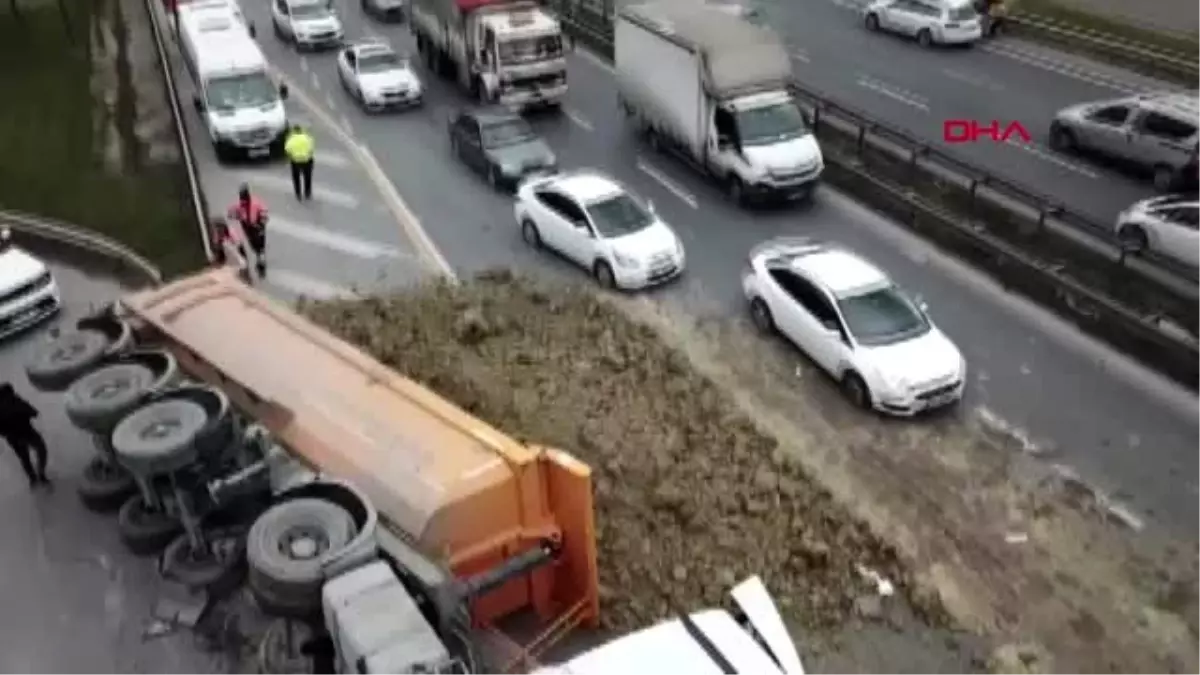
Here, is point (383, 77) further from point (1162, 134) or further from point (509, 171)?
point (1162, 134)

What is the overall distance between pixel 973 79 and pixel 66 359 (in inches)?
957

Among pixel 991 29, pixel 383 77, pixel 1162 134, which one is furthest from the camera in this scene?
pixel 991 29

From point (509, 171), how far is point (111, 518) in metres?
12.4

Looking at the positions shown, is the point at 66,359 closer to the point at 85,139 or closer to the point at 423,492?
the point at 423,492

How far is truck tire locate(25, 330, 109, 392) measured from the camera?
→ 15.5m

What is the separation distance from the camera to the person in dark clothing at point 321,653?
11578 mm

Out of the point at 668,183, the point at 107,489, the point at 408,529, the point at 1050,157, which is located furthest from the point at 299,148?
the point at 1050,157

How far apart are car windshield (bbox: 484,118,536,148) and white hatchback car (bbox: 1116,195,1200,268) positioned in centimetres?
1213

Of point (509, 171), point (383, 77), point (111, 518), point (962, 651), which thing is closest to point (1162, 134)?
point (509, 171)

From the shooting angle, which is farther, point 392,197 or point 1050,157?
point 1050,157

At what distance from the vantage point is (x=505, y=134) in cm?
2698

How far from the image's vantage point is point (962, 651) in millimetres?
13391

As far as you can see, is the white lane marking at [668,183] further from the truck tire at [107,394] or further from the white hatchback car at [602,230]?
the truck tire at [107,394]

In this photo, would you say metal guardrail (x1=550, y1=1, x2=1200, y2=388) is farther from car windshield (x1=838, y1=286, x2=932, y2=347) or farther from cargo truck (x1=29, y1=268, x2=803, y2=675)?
cargo truck (x1=29, y1=268, x2=803, y2=675)
